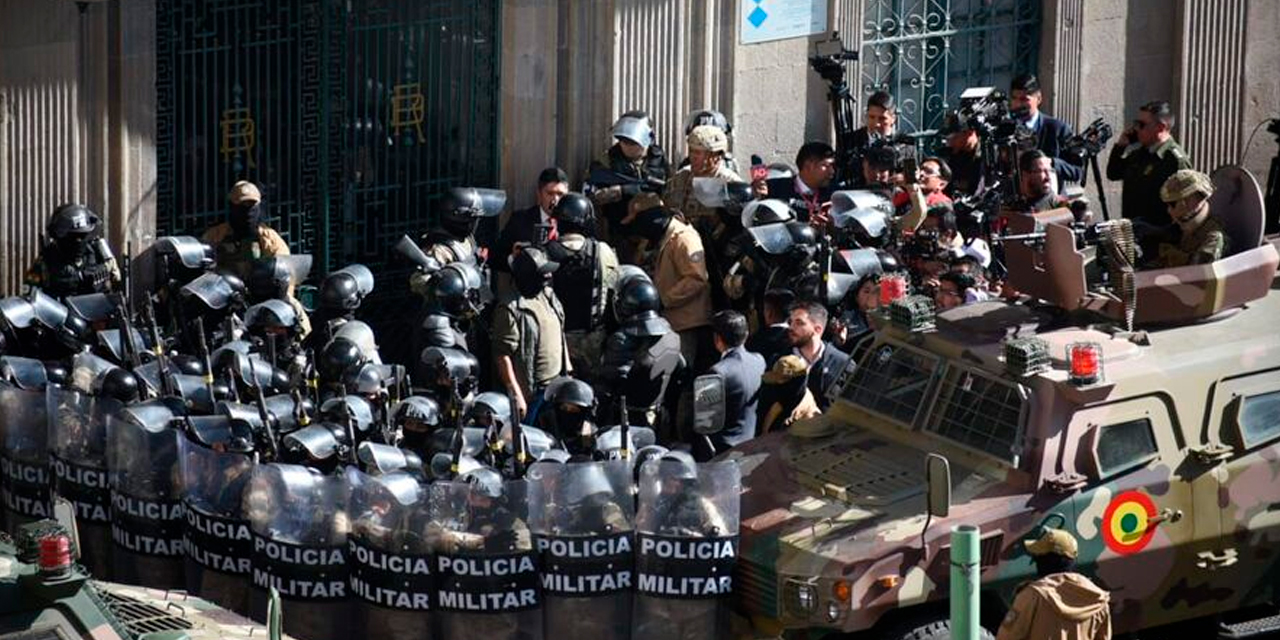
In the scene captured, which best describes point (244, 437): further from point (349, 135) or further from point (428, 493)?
point (349, 135)

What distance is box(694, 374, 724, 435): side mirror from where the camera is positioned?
16641 millimetres

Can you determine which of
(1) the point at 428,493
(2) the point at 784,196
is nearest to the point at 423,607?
(1) the point at 428,493

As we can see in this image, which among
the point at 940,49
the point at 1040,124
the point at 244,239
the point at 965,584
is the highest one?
the point at 940,49

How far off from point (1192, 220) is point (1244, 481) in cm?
206

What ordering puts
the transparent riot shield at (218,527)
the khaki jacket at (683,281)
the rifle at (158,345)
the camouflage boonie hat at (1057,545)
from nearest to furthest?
the camouflage boonie hat at (1057,545) < the transparent riot shield at (218,527) < the rifle at (158,345) < the khaki jacket at (683,281)

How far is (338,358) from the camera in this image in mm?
17656

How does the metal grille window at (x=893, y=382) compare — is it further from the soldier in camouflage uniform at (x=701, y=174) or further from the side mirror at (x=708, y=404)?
the soldier in camouflage uniform at (x=701, y=174)

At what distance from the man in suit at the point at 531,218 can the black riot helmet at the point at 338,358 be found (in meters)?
2.52

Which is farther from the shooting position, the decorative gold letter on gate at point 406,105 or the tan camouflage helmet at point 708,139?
the decorative gold letter on gate at point 406,105

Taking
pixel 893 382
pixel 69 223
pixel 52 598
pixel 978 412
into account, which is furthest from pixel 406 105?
pixel 52 598

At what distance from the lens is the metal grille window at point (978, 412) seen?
15344 mm

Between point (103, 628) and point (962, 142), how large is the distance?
10.5m

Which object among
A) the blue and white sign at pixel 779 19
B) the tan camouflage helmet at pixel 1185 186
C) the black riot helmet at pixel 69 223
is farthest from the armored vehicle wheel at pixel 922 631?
the blue and white sign at pixel 779 19

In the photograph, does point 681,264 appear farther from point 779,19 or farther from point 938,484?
point 938,484
